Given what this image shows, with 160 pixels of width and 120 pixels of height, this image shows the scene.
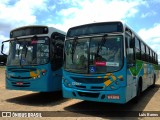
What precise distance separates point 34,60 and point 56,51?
1188 mm

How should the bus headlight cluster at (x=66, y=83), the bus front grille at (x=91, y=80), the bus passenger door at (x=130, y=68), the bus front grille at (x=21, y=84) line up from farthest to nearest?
the bus front grille at (x=21, y=84)
the bus headlight cluster at (x=66, y=83)
the bus passenger door at (x=130, y=68)
the bus front grille at (x=91, y=80)

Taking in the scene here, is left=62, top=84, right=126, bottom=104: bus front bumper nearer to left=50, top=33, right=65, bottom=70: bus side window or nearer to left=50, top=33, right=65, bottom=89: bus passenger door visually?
left=50, top=33, right=65, bottom=89: bus passenger door

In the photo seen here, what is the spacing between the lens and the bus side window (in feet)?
39.4

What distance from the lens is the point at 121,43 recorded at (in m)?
9.46

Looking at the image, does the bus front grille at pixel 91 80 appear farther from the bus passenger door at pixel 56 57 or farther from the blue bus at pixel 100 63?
the bus passenger door at pixel 56 57

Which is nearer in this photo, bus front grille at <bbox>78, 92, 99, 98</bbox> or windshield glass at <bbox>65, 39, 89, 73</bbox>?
bus front grille at <bbox>78, 92, 99, 98</bbox>

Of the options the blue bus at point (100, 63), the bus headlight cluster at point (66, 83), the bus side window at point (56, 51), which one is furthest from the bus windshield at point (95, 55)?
the bus side window at point (56, 51)

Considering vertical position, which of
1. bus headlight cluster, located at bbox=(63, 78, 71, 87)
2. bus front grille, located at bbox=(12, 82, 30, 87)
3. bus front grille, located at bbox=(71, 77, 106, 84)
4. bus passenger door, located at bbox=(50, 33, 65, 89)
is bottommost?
bus front grille, located at bbox=(12, 82, 30, 87)

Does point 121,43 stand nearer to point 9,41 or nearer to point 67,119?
point 67,119

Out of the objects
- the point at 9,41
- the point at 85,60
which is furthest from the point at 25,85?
the point at 85,60

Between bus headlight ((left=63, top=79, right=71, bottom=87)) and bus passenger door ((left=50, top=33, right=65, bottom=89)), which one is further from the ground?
bus passenger door ((left=50, top=33, right=65, bottom=89))

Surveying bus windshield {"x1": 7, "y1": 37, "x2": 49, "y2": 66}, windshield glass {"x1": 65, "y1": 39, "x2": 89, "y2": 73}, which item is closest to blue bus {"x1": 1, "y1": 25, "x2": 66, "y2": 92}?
bus windshield {"x1": 7, "y1": 37, "x2": 49, "y2": 66}

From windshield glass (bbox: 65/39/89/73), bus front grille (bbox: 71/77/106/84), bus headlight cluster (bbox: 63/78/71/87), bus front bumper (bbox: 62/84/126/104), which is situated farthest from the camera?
bus headlight cluster (bbox: 63/78/71/87)

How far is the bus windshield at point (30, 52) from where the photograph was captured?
1167 centimetres
